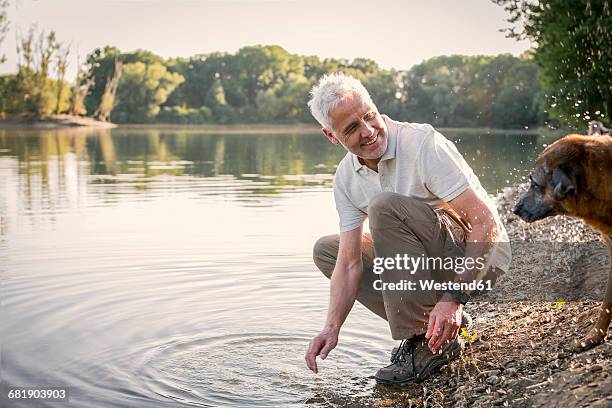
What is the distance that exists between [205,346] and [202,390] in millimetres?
1129

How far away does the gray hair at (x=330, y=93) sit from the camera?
5492 millimetres

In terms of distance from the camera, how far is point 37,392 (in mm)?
6035

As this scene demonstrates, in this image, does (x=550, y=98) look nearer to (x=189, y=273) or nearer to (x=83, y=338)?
(x=189, y=273)

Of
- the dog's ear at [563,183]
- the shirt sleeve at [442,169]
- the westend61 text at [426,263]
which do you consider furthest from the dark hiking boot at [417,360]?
the dog's ear at [563,183]

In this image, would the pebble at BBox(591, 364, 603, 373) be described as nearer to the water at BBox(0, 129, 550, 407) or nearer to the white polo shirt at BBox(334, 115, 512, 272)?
the white polo shirt at BBox(334, 115, 512, 272)

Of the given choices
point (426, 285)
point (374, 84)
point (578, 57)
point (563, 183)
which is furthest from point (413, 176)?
point (374, 84)

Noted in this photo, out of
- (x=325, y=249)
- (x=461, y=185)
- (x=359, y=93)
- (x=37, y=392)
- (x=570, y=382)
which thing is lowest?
(x=37, y=392)

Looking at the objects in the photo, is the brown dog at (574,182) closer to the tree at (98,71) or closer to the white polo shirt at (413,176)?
the white polo shirt at (413,176)

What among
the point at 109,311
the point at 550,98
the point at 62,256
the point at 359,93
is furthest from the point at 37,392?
the point at 550,98

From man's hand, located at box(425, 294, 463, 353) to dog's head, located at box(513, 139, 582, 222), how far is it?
73cm

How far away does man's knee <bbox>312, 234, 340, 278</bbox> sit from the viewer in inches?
249

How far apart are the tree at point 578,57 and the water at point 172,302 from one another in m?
5.64

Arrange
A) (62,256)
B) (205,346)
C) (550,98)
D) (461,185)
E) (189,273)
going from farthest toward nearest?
1. (550,98)
2. (62,256)
3. (189,273)
4. (205,346)
5. (461,185)

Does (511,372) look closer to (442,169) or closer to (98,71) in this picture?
(442,169)
